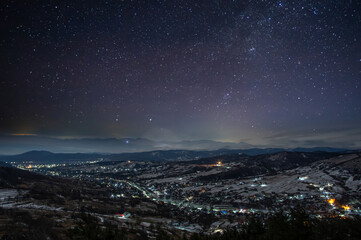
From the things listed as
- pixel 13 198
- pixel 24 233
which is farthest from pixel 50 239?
pixel 13 198

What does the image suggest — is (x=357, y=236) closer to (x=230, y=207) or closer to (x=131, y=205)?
(x=230, y=207)

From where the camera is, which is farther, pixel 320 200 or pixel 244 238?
pixel 320 200

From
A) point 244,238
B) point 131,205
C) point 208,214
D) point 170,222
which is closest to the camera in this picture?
point 244,238

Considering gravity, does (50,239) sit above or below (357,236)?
below

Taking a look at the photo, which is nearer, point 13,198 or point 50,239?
point 50,239

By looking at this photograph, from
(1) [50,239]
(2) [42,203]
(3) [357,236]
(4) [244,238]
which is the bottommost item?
(2) [42,203]

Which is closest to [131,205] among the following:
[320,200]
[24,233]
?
Result: [24,233]

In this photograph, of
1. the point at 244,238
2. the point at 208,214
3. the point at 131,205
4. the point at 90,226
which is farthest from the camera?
the point at 131,205

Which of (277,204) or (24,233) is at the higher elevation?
A: (24,233)

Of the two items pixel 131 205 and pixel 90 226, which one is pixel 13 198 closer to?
pixel 131 205

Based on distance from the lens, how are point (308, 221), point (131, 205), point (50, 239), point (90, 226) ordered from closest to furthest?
point (90, 226) < point (308, 221) < point (50, 239) < point (131, 205)
